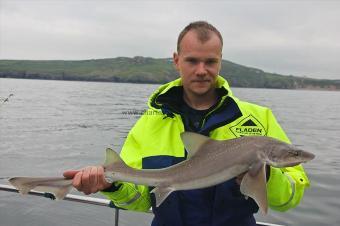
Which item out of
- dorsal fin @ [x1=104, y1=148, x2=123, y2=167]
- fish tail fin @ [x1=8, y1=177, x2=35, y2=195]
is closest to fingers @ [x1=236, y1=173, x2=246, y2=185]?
dorsal fin @ [x1=104, y1=148, x2=123, y2=167]

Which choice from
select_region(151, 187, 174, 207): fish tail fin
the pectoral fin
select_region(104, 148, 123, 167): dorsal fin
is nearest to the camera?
the pectoral fin

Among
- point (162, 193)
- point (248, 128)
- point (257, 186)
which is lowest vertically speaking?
point (162, 193)

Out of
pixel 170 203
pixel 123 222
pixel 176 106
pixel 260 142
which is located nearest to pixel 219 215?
pixel 170 203

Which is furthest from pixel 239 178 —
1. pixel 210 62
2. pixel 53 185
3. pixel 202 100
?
pixel 53 185

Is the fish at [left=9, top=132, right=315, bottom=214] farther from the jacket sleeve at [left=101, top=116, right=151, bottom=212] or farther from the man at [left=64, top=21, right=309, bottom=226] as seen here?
the jacket sleeve at [left=101, top=116, right=151, bottom=212]

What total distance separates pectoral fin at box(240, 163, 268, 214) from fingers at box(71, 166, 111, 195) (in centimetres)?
137

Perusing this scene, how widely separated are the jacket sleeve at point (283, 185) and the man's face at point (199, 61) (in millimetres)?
817

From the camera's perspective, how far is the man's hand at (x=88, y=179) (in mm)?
4074

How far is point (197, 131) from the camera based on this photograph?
180 inches

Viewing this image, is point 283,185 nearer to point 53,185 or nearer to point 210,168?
point 210,168

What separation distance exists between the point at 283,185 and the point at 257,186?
0.54 meters

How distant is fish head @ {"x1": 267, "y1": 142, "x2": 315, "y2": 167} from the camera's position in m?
3.78

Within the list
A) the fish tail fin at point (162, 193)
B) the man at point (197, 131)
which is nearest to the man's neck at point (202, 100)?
the man at point (197, 131)

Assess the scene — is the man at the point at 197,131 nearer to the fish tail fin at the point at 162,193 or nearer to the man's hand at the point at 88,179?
the man's hand at the point at 88,179
